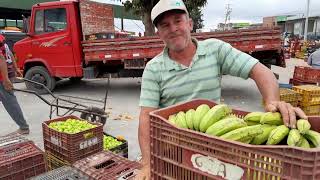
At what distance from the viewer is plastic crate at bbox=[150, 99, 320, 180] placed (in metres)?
1.13

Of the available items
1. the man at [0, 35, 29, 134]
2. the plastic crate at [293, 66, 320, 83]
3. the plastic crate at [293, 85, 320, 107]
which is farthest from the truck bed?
the man at [0, 35, 29, 134]

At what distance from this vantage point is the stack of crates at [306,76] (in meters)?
8.84

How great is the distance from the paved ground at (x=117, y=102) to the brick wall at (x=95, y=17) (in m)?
2.30

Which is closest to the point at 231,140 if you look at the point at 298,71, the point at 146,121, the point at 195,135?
the point at 195,135

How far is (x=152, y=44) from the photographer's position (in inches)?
383

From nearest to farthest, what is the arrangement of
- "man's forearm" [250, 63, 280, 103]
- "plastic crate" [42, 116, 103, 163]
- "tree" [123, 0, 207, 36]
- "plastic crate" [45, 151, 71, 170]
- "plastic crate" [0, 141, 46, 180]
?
1. "man's forearm" [250, 63, 280, 103]
2. "plastic crate" [0, 141, 46, 180]
3. "plastic crate" [42, 116, 103, 163]
4. "plastic crate" [45, 151, 71, 170]
5. "tree" [123, 0, 207, 36]

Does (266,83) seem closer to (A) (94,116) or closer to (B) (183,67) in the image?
(B) (183,67)

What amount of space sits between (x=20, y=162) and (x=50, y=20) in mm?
7647

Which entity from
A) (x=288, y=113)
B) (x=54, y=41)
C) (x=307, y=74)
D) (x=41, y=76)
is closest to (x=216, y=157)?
(x=288, y=113)

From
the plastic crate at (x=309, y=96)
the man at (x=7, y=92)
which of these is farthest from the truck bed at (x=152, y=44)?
the man at (x=7, y=92)

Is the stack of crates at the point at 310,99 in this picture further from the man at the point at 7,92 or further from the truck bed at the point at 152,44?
the man at the point at 7,92

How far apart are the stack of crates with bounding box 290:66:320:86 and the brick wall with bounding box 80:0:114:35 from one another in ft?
22.7

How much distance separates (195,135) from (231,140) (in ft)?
0.56

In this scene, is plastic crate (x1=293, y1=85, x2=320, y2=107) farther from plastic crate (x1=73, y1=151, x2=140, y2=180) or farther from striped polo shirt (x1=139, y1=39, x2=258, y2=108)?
striped polo shirt (x1=139, y1=39, x2=258, y2=108)
